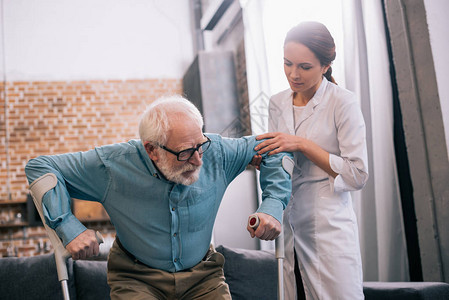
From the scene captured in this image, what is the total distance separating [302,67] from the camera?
1.83m

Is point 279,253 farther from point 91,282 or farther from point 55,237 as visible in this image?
point 91,282

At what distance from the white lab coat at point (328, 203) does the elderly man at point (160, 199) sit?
0.13 m

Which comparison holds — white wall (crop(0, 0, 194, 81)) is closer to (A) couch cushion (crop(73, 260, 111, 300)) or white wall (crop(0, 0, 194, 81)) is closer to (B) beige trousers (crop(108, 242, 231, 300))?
(A) couch cushion (crop(73, 260, 111, 300))

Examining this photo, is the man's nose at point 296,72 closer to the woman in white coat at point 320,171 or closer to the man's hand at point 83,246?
the woman in white coat at point 320,171

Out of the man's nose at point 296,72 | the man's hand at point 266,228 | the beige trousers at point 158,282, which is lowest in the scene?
the beige trousers at point 158,282

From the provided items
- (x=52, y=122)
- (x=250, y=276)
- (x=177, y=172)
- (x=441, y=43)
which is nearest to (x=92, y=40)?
(x=52, y=122)

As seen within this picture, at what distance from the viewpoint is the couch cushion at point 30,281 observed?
2.63m

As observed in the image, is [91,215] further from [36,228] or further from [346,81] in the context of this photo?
[346,81]

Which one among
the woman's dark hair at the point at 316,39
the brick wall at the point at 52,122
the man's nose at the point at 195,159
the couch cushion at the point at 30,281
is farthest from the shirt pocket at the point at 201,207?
the brick wall at the point at 52,122

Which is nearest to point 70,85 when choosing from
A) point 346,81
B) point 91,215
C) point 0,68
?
point 0,68

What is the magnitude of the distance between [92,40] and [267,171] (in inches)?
212

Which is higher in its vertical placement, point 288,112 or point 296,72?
point 296,72

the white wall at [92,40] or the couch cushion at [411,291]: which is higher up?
the white wall at [92,40]

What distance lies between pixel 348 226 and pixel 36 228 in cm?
539
